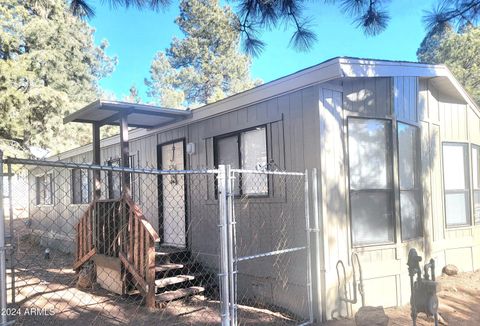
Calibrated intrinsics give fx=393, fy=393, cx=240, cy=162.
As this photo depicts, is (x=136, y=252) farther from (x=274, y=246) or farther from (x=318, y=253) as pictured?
(x=318, y=253)

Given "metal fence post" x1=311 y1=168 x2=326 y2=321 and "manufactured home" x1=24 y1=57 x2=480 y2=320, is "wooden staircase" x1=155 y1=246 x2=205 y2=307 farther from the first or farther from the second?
"metal fence post" x1=311 y1=168 x2=326 y2=321

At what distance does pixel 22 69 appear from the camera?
46.9 feet

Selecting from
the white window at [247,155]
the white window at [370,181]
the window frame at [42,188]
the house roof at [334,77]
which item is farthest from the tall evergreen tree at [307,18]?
the window frame at [42,188]

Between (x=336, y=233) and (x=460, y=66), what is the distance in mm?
16395

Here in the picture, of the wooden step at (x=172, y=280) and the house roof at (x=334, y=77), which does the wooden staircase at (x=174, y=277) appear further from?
the house roof at (x=334, y=77)

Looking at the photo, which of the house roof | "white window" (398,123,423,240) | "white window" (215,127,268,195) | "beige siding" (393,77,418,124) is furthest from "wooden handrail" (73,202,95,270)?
"beige siding" (393,77,418,124)

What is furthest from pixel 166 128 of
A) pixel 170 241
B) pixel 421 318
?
pixel 421 318

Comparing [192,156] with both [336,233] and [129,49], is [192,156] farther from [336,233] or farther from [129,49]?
[129,49]

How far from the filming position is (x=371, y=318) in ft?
15.2

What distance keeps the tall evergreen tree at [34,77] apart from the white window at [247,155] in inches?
395

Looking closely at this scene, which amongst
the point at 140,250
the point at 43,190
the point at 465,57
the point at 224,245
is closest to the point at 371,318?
the point at 224,245

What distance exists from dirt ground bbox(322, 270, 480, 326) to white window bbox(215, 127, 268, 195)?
7.55 ft

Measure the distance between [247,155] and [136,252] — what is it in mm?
2323

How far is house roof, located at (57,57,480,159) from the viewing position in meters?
4.93
